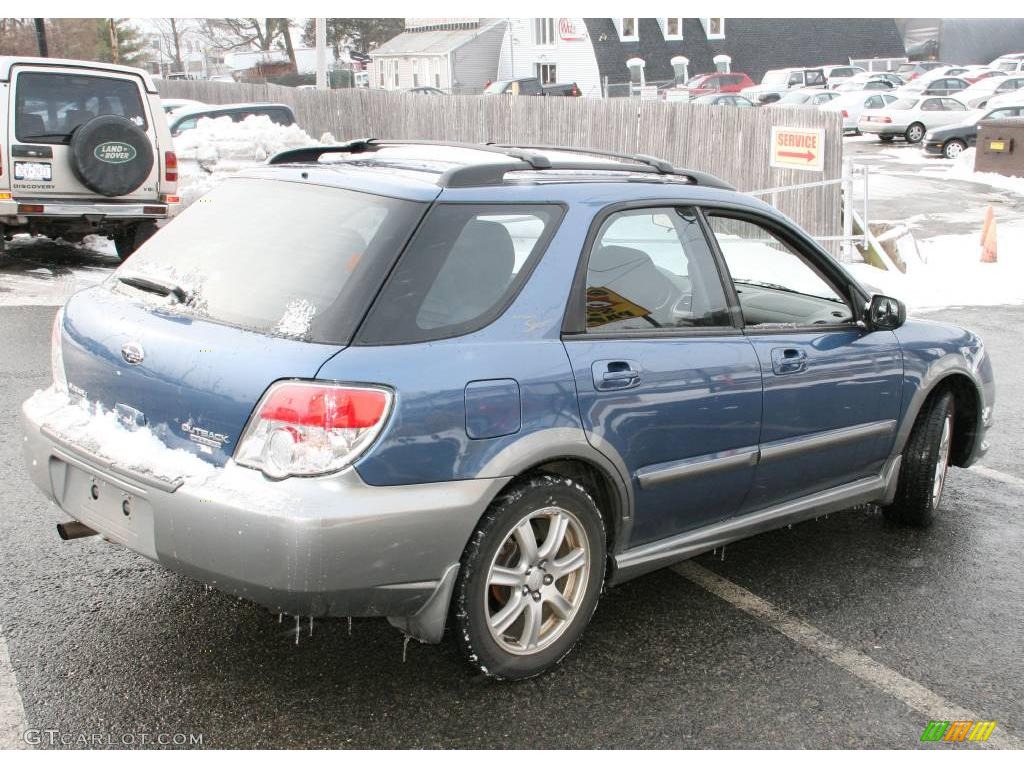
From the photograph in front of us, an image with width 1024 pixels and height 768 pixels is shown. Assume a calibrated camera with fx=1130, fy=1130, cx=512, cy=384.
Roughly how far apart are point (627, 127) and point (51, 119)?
10711 mm

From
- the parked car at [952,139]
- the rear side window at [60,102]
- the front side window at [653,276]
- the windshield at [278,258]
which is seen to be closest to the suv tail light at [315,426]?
the windshield at [278,258]

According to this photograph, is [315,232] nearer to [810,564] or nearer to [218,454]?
[218,454]

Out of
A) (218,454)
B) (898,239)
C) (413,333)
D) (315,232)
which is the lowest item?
(898,239)

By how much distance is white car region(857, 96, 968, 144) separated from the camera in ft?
114

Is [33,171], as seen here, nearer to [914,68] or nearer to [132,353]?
[132,353]

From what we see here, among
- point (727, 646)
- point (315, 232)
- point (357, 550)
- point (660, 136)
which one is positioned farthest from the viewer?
point (660, 136)

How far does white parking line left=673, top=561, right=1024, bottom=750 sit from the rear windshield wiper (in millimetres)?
2323

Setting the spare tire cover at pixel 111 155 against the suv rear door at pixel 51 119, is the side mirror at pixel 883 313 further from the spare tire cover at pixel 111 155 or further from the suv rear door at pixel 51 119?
the suv rear door at pixel 51 119

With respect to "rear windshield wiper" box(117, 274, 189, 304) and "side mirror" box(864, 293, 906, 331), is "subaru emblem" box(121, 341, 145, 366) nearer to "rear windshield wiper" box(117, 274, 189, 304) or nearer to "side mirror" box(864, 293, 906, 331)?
"rear windshield wiper" box(117, 274, 189, 304)

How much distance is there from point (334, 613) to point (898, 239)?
564 inches

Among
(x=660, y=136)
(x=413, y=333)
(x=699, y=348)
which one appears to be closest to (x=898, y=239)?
(x=660, y=136)

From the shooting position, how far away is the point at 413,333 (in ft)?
10.9

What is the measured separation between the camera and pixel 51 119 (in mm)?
10922

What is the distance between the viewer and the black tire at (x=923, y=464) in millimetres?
5207
